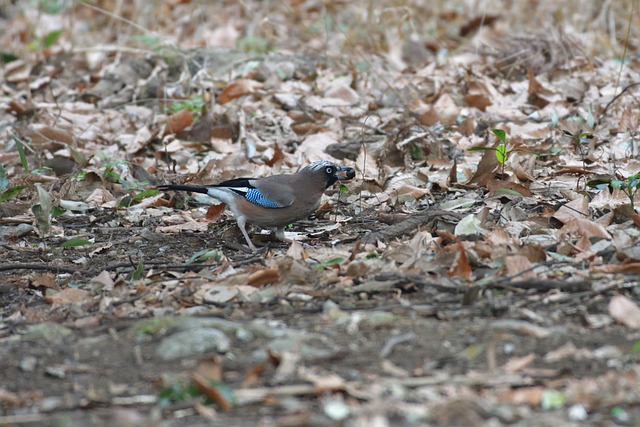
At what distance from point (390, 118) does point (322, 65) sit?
5.91ft

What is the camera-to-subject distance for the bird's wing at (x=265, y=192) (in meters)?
5.23

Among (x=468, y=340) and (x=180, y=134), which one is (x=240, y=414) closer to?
(x=468, y=340)

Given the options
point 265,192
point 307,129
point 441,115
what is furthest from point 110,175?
point 441,115

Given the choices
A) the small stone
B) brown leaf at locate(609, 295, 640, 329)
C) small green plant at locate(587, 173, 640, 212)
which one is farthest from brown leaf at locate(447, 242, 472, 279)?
the small stone

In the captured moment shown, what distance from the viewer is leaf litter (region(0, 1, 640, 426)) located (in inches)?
109

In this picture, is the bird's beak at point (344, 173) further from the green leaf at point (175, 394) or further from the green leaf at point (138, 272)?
the green leaf at point (175, 394)

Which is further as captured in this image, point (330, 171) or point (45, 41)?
point (45, 41)

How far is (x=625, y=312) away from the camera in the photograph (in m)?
3.16

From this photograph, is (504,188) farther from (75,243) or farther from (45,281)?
(45,281)

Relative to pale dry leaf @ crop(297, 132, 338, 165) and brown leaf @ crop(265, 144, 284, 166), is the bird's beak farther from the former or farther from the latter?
brown leaf @ crop(265, 144, 284, 166)

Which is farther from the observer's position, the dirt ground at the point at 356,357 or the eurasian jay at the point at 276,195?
the eurasian jay at the point at 276,195

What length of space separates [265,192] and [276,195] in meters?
0.08

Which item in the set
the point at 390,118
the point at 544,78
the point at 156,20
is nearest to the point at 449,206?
the point at 390,118

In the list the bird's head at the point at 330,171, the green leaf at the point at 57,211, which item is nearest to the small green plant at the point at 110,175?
the green leaf at the point at 57,211
